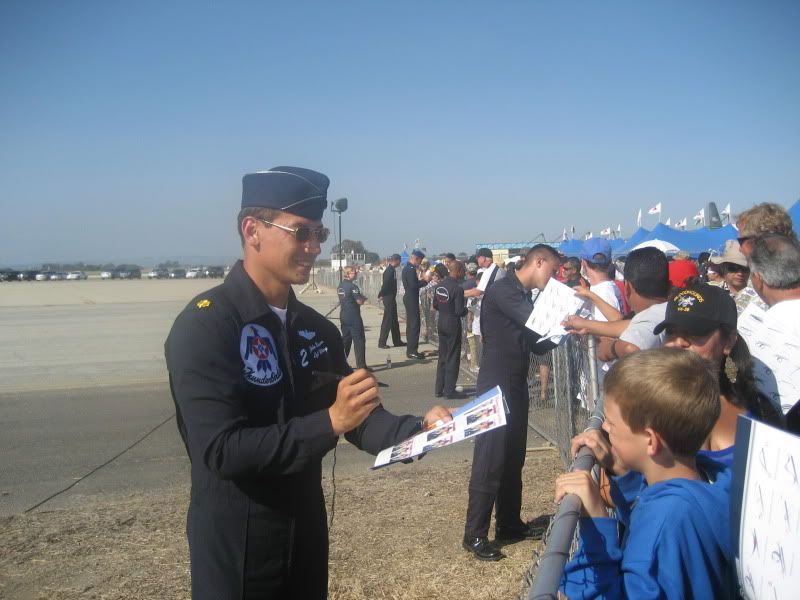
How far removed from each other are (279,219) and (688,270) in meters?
4.54

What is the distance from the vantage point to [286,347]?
2.36 metres

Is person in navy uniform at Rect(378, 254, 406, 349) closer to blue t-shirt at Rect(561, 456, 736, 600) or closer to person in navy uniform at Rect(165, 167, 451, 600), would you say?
person in navy uniform at Rect(165, 167, 451, 600)

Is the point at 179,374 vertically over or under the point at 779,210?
under

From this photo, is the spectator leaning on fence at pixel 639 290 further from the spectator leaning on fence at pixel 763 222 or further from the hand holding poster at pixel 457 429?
the hand holding poster at pixel 457 429

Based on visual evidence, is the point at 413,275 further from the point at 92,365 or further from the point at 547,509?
the point at 547,509

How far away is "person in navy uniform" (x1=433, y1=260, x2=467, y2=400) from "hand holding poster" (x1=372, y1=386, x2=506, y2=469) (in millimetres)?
7934

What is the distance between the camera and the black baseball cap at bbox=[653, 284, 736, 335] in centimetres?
273

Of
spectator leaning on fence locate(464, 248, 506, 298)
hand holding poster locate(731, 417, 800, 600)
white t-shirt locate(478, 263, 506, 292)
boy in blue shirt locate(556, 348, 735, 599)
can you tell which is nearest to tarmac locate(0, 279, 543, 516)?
spectator leaning on fence locate(464, 248, 506, 298)

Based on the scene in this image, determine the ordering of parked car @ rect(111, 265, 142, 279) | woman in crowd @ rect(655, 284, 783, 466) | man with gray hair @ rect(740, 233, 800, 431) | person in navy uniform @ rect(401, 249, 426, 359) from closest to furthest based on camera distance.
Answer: woman in crowd @ rect(655, 284, 783, 466)
man with gray hair @ rect(740, 233, 800, 431)
person in navy uniform @ rect(401, 249, 426, 359)
parked car @ rect(111, 265, 142, 279)

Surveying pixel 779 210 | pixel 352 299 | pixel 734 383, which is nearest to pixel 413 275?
pixel 352 299

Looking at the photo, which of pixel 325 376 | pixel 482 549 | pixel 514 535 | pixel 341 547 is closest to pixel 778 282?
pixel 325 376

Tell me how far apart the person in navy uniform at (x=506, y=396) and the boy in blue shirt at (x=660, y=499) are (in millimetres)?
2801

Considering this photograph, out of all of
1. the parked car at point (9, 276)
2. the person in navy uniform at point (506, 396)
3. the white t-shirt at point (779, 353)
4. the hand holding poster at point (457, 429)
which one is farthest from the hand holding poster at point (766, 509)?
the parked car at point (9, 276)

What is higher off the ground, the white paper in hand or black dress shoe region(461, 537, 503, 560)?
the white paper in hand
